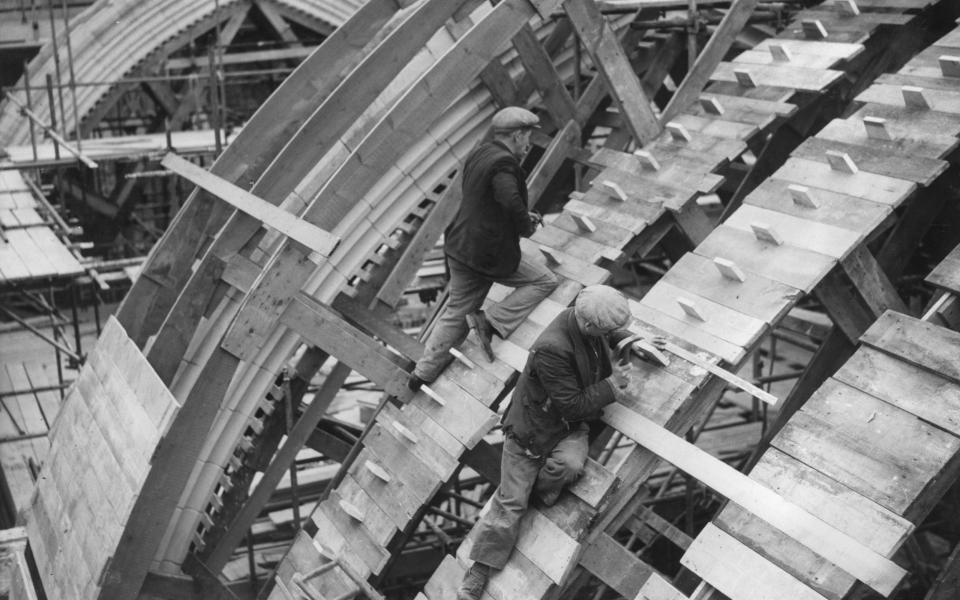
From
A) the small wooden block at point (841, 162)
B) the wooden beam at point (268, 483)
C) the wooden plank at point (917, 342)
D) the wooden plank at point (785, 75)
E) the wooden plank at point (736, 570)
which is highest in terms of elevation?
the wooden plank at point (785, 75)

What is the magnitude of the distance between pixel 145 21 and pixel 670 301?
1637 centimetres

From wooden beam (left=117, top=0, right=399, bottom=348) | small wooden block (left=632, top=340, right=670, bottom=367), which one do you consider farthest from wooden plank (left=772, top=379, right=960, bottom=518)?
wooden beam (left=117, top=0, right=399, bottom=348)

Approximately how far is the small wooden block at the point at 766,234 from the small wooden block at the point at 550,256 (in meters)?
1.79

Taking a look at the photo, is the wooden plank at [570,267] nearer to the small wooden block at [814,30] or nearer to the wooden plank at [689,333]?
the wooden plank at [689,333]

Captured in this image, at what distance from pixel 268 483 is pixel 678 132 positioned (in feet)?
17.0

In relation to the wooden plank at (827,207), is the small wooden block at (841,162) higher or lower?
higher

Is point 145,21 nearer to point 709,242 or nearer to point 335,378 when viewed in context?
point 335,378

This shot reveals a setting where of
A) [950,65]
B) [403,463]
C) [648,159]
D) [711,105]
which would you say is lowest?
[403,463]

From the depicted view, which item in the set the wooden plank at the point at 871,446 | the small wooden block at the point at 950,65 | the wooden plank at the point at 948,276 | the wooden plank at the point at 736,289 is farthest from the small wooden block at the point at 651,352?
the small wooden block at the point at 950,65

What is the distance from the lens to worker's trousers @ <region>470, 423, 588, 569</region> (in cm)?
948

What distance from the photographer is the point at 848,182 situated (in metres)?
10.8

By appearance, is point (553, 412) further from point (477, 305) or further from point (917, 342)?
point (917, 342)

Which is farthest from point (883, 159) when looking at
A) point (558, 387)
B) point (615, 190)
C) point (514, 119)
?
point (558, 387)

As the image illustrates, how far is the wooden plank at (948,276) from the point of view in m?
9.74
